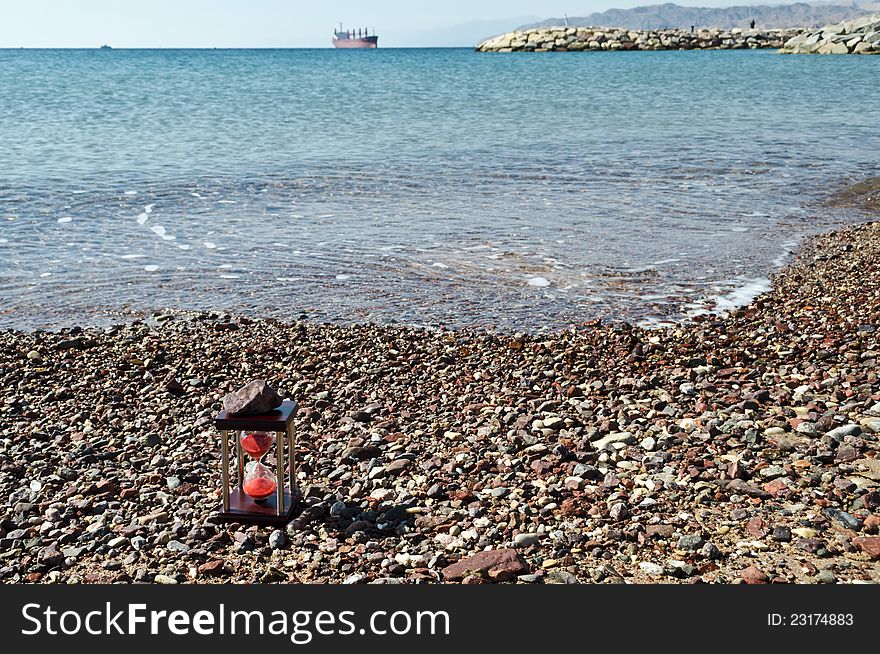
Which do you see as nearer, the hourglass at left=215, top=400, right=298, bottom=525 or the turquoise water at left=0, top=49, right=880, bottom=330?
the hourglass at left=215, top=400, right=298, bottom=525

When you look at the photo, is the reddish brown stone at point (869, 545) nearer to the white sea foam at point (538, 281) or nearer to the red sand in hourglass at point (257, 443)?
the red sand in hourglass at point (257, 443)

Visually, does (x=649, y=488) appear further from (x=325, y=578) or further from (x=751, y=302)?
(x=751, y=302)

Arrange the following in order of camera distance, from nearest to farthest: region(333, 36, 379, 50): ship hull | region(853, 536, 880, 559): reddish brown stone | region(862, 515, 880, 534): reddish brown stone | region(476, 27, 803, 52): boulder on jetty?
region(853, 536, 880, 559): reddish brown stone < region(862, 515, 880, 534): reddish brown stone < region(476, 27, 803, 52): boulder on jetty < region(333, 36, 379, 50): ship hull

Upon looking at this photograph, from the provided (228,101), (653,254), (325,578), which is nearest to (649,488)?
(325,578)

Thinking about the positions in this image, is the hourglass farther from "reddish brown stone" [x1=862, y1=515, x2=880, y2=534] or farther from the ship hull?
the ship hull

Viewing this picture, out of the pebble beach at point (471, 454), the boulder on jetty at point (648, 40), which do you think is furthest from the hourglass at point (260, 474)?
the boulder on jetty at point (648, 40)

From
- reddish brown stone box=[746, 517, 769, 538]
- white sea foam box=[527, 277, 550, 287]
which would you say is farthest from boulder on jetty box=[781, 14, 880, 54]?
reddish brown stone box=[746, 517, 769, 538]

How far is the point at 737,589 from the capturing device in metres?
4.37

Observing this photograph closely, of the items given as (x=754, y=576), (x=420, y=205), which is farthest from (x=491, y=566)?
(x=420, y=205)

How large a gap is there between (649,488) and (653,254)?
8683mm

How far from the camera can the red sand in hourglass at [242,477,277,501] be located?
214 inches

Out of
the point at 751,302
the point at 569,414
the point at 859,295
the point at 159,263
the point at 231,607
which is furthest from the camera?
the point at 159,263

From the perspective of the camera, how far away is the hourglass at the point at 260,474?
5254 millimetres

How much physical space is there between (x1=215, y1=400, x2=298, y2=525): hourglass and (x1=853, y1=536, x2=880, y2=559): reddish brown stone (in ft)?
10.6
